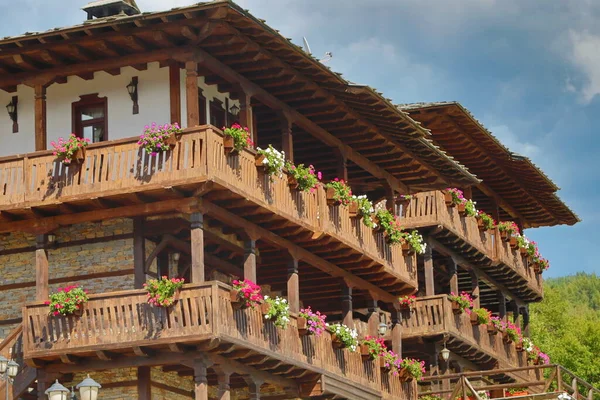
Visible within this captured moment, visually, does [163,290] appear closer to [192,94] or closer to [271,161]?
[271,161]

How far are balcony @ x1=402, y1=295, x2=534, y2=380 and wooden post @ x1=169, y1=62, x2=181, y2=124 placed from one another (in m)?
A: 14.4

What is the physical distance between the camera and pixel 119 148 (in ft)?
98.8

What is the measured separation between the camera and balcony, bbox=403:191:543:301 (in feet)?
147

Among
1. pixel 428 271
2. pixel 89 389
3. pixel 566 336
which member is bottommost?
pixel 89 389

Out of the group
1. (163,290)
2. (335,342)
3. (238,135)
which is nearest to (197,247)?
(163,290)

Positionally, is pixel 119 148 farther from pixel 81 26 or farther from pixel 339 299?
pixel 339 299

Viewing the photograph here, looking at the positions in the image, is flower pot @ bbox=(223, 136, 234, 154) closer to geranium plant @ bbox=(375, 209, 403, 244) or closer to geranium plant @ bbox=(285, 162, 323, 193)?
geranium plant @ bbox=(285, 162, 323, 193)

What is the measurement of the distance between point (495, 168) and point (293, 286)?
16748 millimetres

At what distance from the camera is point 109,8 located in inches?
1388

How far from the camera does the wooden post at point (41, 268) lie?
30906 millimetres

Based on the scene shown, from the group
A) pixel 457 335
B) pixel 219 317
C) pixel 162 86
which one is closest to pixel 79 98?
pixel 162 86

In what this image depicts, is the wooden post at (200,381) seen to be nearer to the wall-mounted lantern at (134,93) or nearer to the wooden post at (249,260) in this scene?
the wooden post at (249,260)

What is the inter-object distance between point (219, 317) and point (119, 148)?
3.99m

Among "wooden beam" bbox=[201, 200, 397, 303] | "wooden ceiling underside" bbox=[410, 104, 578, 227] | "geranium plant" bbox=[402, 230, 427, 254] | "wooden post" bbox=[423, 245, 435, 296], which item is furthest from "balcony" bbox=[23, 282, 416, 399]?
"wooden ceiling underside" bbox=[410, 104, 578, 227]
